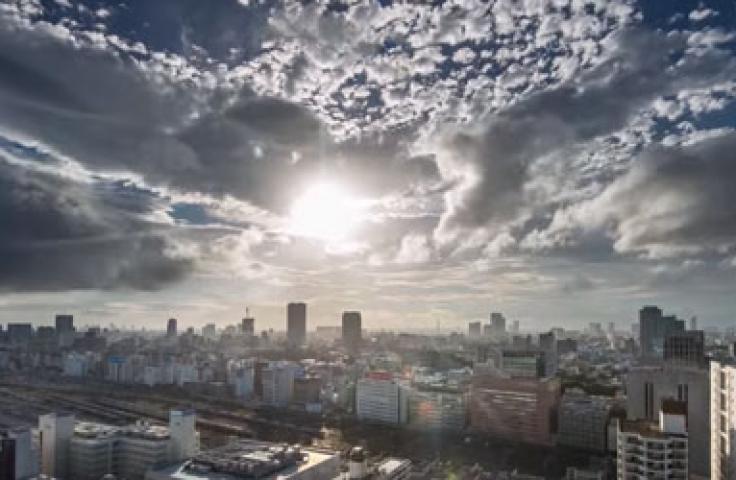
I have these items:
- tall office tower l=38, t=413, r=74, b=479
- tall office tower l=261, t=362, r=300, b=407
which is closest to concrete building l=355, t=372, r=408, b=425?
tall office tower l=261, t=362, r=300, b=407

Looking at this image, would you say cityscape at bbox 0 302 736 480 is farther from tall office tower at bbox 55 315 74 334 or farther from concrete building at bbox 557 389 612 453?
tall office tower at bbox 55 315 74 334

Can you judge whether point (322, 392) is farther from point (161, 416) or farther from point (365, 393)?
point (161, 416)

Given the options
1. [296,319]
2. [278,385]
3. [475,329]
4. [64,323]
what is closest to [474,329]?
[475,329]

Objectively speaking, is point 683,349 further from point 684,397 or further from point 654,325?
point 654,325

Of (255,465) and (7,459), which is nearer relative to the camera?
(255,465)

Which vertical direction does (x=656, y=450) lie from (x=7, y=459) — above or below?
above

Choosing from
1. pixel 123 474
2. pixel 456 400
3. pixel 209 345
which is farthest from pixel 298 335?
pixel 123 474

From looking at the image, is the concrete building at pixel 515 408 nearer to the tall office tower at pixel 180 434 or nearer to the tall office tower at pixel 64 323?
the tall office tower at pixel 180 434
